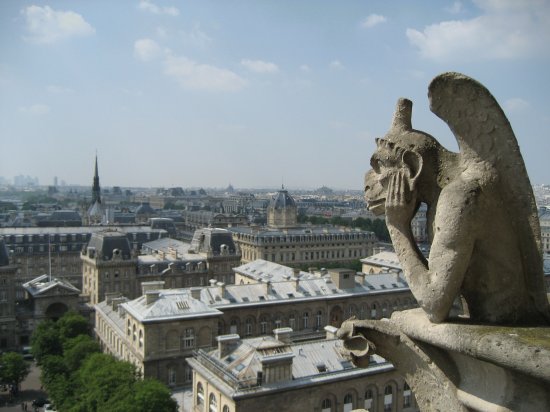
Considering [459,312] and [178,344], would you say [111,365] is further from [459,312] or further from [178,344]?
[459,312]

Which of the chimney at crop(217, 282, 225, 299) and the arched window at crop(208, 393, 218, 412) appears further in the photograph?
the chimney at crop(217, 282, 225, 299)

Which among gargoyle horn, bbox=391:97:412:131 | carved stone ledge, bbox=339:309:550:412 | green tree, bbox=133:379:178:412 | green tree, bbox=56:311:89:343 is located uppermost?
gargoyle horn, bbox=391:97:412:131

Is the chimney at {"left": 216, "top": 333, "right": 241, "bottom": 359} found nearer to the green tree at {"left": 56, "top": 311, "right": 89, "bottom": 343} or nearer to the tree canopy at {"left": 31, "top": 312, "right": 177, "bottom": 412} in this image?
the tree canopy at {"left": 31, "top": 312, "right": 177, "bottom": 412}

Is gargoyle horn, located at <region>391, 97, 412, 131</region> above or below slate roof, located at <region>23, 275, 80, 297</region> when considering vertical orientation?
Result: above

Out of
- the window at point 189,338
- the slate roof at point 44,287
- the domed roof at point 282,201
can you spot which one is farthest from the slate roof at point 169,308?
the domed roof at point 282,201

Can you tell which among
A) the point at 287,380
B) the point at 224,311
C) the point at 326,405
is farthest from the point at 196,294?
the point at 326,405

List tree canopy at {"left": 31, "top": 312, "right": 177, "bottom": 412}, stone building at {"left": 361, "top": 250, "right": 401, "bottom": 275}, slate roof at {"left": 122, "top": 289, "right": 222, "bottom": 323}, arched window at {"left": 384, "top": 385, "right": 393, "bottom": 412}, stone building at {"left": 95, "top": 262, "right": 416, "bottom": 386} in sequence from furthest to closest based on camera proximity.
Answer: stone building at {"left": 361, "top": 250, "right": 401, "bottom": 275}
stone building at {"left": 95, "top": 262, "right": 416, "bottom": 386}
slate roof at {"left": 122, "top": 289, "right": 222, "bottom": 323}
arched window at {"left": 384, "top": 385, "right": 393, "bottom": 412}
tree canopy at {"left": 31, "top": 312, "right": 177, "bottom": 412}

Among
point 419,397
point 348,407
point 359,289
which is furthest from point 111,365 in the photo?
point 419,397

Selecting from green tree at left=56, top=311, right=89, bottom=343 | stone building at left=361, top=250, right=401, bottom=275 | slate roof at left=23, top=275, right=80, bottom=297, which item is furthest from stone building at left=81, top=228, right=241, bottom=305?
stone building at left=361, top=250, right=401, bottom=275
